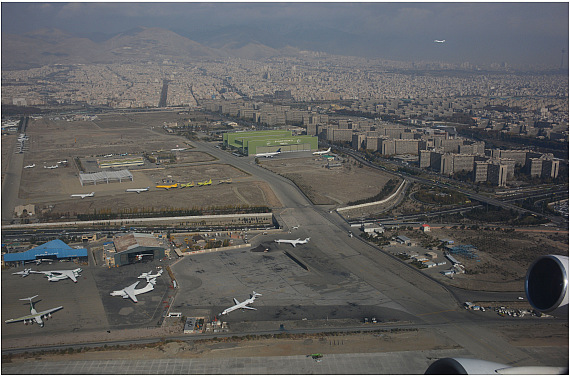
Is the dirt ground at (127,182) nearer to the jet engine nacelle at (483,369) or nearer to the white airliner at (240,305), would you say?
the white airliner at (240,305)

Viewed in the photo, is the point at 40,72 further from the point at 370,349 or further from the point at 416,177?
the point at 370,349

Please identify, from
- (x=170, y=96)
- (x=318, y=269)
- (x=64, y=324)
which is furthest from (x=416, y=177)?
(x=170, y=96)

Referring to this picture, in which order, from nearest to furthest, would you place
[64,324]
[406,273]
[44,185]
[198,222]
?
[64,324]
[406,273]
[198,222]
[44,185]

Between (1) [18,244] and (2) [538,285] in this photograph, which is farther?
(1) [18,244]

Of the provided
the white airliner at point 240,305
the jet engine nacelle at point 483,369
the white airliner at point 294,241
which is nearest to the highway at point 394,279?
the white airliner at point 294,241

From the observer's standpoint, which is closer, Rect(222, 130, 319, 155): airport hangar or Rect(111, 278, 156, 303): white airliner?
Rect(111, 278, 156, 303): white airliner

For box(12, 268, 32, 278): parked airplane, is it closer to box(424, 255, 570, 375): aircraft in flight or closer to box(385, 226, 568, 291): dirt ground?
box(385, 226, 568, 291): dirt ground

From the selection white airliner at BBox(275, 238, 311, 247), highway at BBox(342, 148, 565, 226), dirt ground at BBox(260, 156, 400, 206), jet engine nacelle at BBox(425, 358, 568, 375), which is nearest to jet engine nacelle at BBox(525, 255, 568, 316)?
jet engine nacelle at BBox(425, 358, 568, 375)
